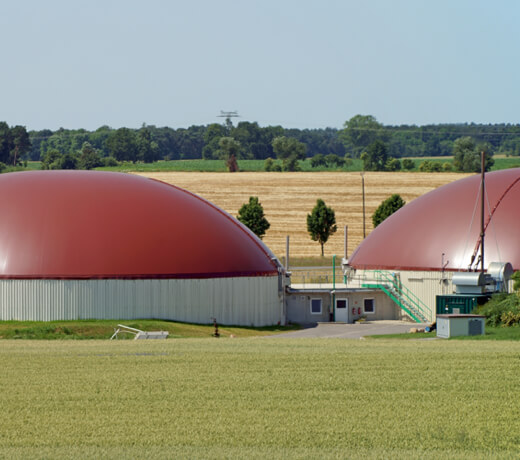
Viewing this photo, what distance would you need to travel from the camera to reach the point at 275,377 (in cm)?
2625

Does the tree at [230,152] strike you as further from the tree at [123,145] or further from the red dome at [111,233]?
the red dome at [111,233]

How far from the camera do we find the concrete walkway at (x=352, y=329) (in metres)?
49.4

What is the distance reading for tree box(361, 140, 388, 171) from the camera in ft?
549

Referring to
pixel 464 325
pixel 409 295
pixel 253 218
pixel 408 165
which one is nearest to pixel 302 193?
pixel 253 218

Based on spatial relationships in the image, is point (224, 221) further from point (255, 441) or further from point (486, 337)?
point (255, 441)

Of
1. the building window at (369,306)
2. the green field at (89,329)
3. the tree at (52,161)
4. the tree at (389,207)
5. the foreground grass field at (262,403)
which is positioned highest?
the tree at (52,161)

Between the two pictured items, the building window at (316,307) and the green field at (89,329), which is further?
the building window at (316,307)

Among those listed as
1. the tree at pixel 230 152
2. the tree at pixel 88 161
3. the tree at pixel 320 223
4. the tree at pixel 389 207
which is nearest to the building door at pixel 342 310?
the tree at pixel 389 207

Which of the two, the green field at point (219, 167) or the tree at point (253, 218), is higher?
the green field at point (219, 167)

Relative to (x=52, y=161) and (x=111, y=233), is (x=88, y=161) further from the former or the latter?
(x=111, y=233)

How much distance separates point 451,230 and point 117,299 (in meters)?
20.5

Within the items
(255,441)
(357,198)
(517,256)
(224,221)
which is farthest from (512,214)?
(357,198)

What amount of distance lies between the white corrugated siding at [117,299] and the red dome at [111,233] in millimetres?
458

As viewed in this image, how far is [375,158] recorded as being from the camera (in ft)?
555
